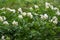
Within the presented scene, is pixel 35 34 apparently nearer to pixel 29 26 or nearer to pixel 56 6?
pixel 29 26

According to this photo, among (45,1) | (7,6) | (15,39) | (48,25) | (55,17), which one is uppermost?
(45,1)

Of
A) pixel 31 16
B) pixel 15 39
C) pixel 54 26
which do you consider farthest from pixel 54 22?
pixel 15 39

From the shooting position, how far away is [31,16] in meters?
5.14

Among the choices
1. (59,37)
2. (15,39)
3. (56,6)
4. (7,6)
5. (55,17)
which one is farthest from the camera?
(56,6)

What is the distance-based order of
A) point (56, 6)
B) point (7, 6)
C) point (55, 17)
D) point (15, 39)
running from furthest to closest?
point (56, 6) < point (7, 6) < point (55, 17) < point (15, 39)

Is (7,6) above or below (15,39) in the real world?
A: above

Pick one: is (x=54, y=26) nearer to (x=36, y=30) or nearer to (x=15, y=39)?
(x=36, y=30)

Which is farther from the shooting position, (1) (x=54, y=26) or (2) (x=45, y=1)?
(2) (x=45, y=1)

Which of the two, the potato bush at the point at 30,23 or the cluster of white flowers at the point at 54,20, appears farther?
the cluster of white flowers at the point at 54,20

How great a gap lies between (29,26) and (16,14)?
1.74 feet

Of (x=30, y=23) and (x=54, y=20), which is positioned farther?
(x=54, y=20)

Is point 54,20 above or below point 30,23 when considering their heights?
above

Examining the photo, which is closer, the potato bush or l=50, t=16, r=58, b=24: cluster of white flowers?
the potato bush

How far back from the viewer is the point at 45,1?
6422 mm
